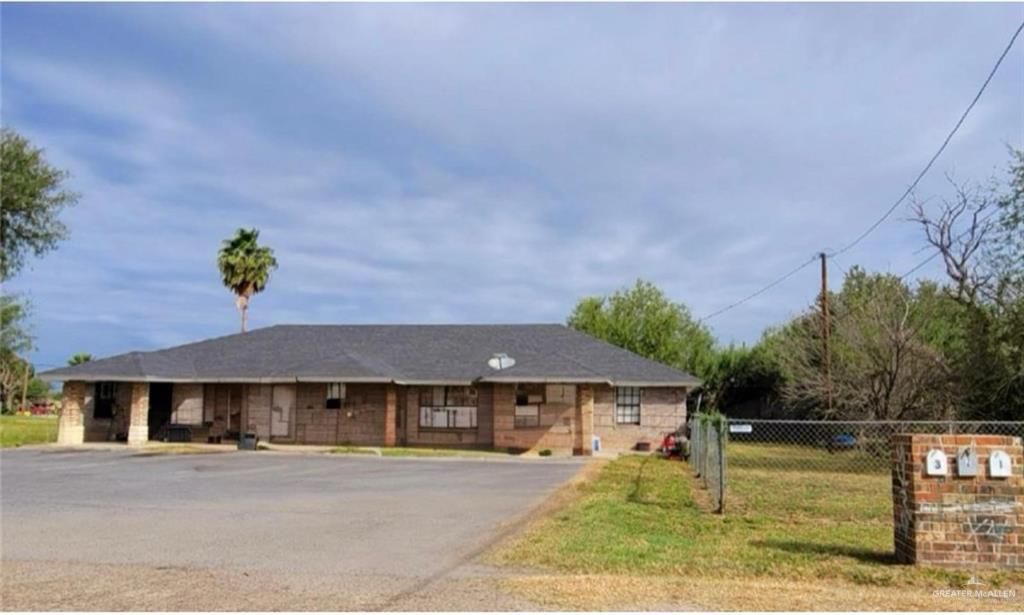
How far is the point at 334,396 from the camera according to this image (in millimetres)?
29156

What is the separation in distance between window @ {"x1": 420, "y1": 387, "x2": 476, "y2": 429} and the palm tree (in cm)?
1535

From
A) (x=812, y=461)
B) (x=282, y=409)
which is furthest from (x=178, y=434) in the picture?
(x=812, y=461)

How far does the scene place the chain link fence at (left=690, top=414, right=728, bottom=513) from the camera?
1156cm

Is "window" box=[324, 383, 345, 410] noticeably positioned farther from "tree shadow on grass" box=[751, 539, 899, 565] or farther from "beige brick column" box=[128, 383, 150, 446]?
"tree shadow on grass" box=[751, 539, 899, 565]

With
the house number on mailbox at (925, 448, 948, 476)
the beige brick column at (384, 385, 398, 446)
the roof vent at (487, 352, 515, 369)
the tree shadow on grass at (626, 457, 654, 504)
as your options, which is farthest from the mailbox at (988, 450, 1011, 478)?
the beige brick column at (384, 385, 398, 446)

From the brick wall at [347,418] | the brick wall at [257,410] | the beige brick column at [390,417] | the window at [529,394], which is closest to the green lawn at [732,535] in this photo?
the window at [529,394]

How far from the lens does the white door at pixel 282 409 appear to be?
2911 centimetres

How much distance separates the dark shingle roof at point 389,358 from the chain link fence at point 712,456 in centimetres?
636

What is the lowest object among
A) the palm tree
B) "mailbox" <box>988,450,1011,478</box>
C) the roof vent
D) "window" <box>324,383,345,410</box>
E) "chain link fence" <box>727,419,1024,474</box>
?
"chain link fence" <box>727,419,1024,474</box>

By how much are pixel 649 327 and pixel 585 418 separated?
74.3 ft

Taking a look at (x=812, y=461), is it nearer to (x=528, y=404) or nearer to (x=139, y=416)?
(x=528, y=404)

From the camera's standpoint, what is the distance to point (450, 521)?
10.8 m

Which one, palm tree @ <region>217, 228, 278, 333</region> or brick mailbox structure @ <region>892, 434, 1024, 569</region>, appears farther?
palm tree @ <region>217, 228, 278, 333</region>

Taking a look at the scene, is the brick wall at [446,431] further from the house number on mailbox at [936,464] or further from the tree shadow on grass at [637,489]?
the house number on mailbox at [936,464]
